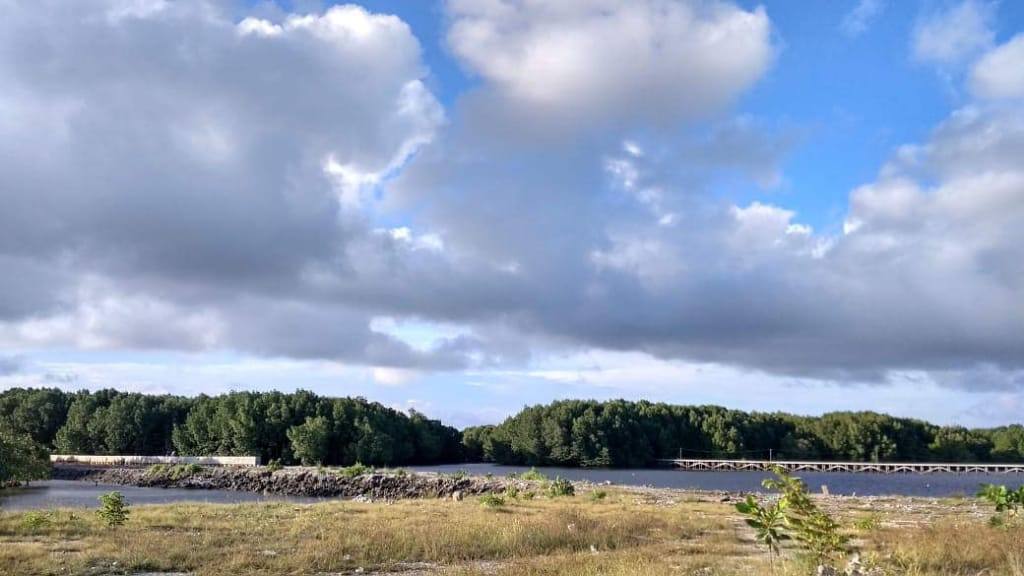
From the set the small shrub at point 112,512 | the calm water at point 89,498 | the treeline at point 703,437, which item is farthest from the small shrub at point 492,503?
the treeline at point 703,437

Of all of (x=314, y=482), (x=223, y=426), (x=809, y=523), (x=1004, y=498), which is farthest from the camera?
(x=223, y=426)

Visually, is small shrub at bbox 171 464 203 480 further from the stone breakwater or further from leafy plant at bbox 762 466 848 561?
leafy plant at bbox 762 466 848 561

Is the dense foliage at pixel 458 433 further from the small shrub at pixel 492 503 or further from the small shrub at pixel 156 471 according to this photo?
the small shrub at pixel 492 503

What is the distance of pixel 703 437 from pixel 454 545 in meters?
149

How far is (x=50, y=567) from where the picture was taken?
18203mm

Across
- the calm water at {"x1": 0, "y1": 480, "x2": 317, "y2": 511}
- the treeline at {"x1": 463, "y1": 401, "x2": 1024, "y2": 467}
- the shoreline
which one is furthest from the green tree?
the treeline at {"x1": 463, "y1": 401, "x2": 1024, "y2": 467}

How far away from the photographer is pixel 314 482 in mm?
74750

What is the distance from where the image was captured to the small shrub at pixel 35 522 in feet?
85.3

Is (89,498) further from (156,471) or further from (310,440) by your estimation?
(310,440)

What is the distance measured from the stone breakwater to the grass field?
90.9 feet

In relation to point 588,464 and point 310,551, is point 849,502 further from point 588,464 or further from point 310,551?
point 588,464

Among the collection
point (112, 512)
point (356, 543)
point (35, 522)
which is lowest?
point (35, 522)

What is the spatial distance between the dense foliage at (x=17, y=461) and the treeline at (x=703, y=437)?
9111cm

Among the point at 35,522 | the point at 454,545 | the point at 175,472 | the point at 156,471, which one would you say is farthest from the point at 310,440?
the point at 454,545
